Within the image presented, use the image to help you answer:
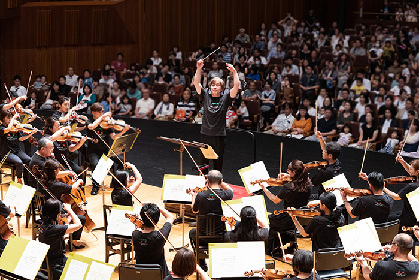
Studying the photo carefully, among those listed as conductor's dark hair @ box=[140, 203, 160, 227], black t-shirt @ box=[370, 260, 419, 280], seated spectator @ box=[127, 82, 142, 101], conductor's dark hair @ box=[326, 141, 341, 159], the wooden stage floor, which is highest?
conductor's dark hair @ box=[326, 141, 341, 159]

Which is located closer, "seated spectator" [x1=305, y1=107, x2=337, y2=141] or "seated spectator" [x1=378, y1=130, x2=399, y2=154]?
"seated spectator" [x1=378, y1=130, x2=399, y2=154]

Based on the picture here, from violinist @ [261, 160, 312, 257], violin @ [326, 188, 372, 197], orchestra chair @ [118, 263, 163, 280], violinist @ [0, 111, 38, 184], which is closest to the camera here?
orchestra chair @ [118, 263, 163, 280]

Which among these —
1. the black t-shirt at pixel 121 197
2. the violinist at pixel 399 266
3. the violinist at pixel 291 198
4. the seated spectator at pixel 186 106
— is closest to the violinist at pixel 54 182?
the black t-shirt at pixel 121 197

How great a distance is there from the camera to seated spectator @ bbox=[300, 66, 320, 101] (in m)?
13.5

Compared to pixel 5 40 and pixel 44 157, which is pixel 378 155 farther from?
pixel 5 40

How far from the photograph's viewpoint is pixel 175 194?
257 inches

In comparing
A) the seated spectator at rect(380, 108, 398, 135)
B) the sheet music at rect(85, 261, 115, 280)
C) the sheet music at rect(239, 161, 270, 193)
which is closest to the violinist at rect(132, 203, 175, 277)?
the sheet music at rect(85, 261, 115, 280)

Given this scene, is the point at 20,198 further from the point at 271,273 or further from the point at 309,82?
the point at 309,82

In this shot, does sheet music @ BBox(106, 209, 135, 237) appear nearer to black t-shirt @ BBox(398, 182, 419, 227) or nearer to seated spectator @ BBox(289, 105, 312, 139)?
black t-shirt @ BBox(398, 182, 419, 227)

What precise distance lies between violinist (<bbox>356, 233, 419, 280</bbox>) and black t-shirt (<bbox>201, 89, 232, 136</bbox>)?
3.24m

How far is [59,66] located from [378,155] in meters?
9.03

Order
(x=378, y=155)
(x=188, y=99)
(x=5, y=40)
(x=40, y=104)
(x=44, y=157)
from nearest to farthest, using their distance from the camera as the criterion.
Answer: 1. (x=44, y=157)
2. (x=378, y=155)
3. (x=188, y=99)
4. (x=40, y=104)
5. (x=5, y=40)

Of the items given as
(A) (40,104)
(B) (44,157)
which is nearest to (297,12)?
(A) (40,104)

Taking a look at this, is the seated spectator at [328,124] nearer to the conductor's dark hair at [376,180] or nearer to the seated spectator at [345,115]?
the seated spectator at [345,115]
